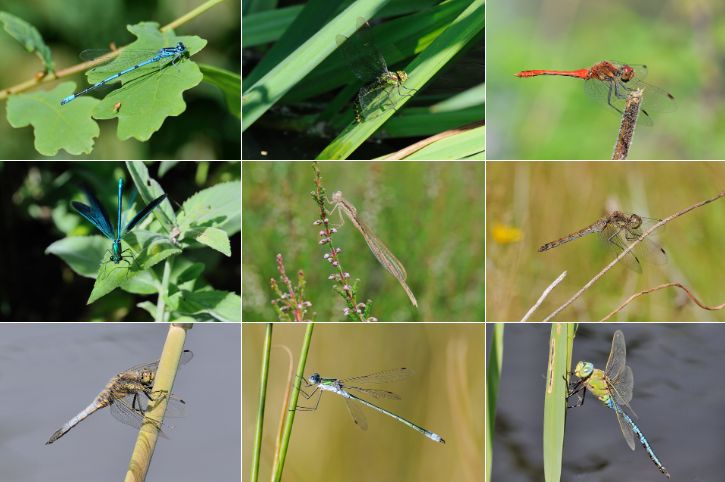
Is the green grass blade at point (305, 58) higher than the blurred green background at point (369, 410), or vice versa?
the green grass blade at point (305, 58)

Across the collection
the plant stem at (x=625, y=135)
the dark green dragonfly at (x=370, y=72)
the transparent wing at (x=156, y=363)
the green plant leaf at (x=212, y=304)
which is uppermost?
the dark green dragonfly at (x=370, y=72)

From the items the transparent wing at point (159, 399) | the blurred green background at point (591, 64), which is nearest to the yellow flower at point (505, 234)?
the blurred green background at point (591, 64)

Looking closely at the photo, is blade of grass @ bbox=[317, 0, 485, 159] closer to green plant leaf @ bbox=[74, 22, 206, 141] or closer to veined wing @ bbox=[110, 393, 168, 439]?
green plant leaf @ bbox=[74, 22, 206, 141]

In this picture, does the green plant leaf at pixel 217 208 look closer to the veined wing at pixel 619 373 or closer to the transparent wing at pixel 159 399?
the transparent wing at pixel 159 399

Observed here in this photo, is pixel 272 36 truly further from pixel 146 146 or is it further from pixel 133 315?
pixel 133 315

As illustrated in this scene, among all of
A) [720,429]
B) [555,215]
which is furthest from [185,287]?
[720,429]

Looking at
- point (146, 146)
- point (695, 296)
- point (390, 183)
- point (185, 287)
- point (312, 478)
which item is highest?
point (146, 146)

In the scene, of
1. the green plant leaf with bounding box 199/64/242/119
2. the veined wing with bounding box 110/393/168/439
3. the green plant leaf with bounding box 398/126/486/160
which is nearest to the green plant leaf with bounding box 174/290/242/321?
the veined wing with bounding box 110/393/168/439
